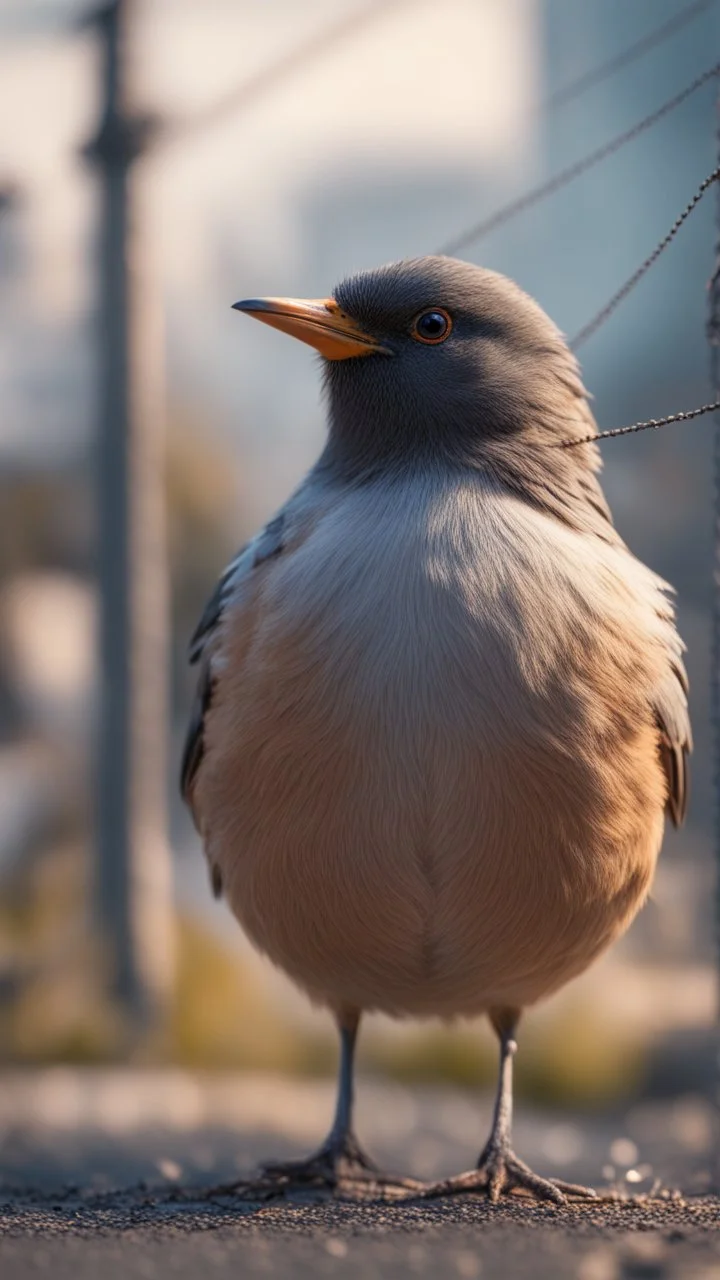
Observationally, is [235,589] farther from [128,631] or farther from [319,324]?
[128,631]

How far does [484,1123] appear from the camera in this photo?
5.59m

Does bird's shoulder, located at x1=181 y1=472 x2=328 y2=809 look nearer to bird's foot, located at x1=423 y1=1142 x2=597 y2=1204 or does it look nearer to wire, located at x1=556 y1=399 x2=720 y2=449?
wire, located at x1=556 y1=399 x2=720 y2=449

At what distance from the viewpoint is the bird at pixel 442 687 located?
2.48 m

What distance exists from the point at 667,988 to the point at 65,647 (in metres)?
3.41

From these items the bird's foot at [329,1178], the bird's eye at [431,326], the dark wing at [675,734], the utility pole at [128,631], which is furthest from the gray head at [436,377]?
the utility pole at [128,631]

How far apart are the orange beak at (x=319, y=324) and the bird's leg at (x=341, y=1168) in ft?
4.47

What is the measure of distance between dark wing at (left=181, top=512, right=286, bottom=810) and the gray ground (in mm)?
866

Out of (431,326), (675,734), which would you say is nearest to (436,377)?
(431,326)

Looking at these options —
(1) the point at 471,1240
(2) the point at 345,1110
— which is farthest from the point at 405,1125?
(1) the point at 471,1240

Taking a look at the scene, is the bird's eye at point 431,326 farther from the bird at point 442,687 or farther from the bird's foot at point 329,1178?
the bird's foot at point 329,1178

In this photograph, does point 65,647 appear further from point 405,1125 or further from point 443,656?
point 443,656

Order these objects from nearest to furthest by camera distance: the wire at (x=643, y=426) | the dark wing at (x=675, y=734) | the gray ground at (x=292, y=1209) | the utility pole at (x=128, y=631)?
1. the gray ground at (x=292, y=1209)
2. the wire at (x=643, y=426)
3. the dark wing at (x=675, y=734)
4. the utility pole at (x=128, y=631)

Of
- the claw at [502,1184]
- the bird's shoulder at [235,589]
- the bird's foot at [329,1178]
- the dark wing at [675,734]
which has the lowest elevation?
the bird's foot at [329,1178]

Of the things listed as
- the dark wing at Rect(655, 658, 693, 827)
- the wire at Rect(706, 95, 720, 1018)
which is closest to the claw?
the dark wing at Rect(655, 658, 693, 827)
